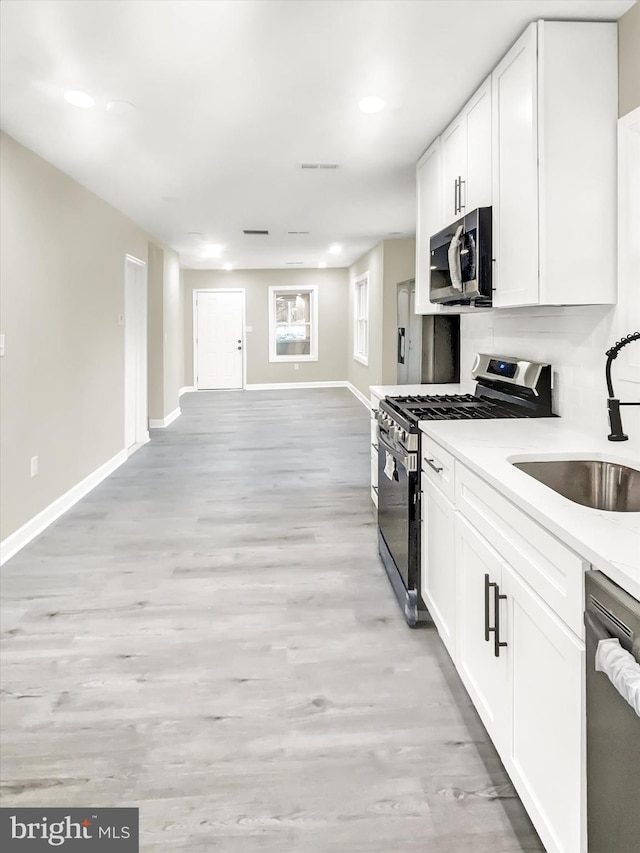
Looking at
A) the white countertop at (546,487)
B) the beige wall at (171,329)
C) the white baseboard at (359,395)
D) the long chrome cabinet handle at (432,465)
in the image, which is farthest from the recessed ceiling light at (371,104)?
the white baseboard at (359,395)

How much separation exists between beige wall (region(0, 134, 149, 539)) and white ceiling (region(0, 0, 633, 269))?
290 millimetres

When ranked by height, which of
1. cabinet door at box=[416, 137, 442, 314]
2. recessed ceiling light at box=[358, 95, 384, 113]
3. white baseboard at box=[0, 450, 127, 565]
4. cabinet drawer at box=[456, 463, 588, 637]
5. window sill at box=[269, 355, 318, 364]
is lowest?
white baseboard at box=[0, 450, 127, 565]

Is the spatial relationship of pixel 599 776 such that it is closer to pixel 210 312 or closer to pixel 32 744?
pixel 32 744

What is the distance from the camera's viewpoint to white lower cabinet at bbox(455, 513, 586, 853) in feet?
4.08

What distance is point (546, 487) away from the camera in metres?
1.58

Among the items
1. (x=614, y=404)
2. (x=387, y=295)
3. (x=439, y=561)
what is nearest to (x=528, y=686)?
(x=439, y=561)

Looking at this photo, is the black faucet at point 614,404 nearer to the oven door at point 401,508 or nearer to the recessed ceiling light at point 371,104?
the oven door at point 401,508

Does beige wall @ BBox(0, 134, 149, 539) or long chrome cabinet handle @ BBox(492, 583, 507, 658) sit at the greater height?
beige wall @ BBox(0, 134, 149, 539)

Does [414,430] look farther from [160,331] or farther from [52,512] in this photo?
[160,331]

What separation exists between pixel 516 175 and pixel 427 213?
1470 mm

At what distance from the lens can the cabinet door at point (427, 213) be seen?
3.66 meters

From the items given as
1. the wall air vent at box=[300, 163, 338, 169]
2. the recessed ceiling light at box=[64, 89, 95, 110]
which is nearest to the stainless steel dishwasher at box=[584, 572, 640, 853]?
the recessed ceiling light at box=[64, 89, 95, 110]

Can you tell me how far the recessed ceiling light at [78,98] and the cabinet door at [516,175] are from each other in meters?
1.92

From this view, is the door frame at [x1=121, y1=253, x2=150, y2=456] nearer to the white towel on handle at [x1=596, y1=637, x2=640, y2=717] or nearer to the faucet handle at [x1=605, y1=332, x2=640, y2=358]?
the faucet handle at [x1=605, y1=332, x2=640, y2=358]
